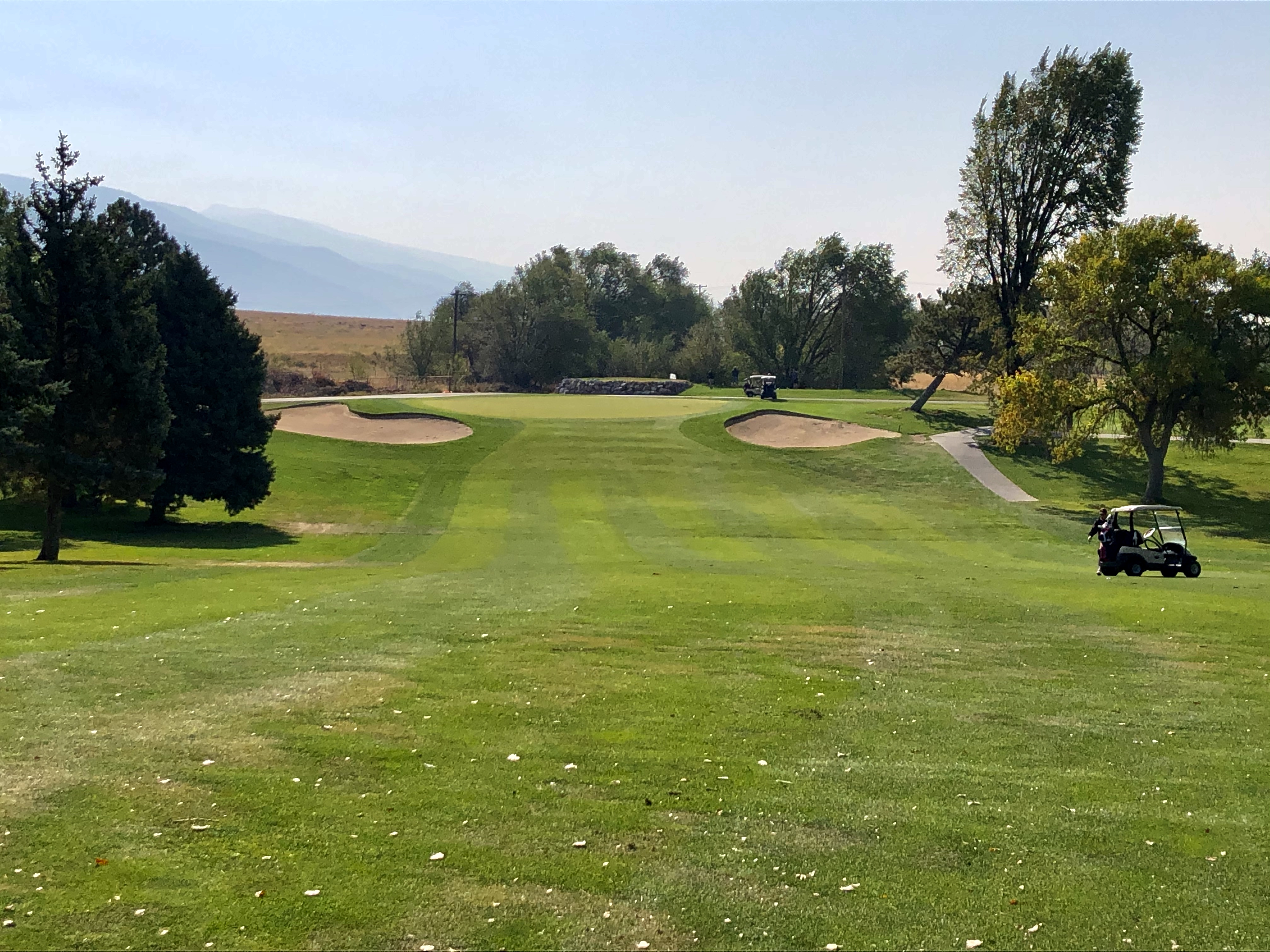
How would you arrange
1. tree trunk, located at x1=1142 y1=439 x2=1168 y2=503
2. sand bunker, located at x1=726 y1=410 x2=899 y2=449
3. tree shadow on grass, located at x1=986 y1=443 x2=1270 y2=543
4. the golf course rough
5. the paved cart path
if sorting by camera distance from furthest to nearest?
sand bunker, located at x1=726 y1=410 x2=899 y2=449 < the paved cart path < tree trunk, located at x1=1142 y1=439 x2=1168 y2=503 < tree shadow on grass, located at x1=986 y1=443 x2=1270 y2=543 < the golf course rough

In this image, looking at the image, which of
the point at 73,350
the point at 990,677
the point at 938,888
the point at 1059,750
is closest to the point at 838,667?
the point at 990,677

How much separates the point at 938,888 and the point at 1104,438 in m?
53.7

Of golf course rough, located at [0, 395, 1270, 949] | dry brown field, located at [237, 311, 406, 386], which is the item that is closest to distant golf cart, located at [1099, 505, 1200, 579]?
golf course rough, located at [0, 395, 1270, 949]

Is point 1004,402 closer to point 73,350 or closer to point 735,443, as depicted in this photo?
point 735,443

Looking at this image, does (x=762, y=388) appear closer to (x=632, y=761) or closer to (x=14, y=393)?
(x=14, y=393)

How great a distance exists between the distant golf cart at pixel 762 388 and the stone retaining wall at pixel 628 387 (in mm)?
9560

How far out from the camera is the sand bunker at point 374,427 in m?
55.5

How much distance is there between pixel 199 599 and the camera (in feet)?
60.6

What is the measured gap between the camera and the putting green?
6291 cm

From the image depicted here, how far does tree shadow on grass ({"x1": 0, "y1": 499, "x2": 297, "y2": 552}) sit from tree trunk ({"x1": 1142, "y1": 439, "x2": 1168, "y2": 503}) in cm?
3367

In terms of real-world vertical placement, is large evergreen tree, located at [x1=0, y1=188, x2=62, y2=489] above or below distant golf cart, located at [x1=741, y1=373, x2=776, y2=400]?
below

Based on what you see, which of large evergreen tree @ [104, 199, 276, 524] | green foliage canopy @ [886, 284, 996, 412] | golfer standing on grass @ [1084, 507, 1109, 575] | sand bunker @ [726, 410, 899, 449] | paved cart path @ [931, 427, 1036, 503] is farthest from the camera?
green foliage canopy @ [886, 284, 996, 412]

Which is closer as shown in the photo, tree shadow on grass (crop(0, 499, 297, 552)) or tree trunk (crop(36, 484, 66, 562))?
tree trunk (crop(36, 484, 66, 562))

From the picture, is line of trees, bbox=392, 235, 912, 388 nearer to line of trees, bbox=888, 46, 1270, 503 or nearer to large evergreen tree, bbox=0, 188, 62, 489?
line of trees, bbox=888, 46, 1270, 503
